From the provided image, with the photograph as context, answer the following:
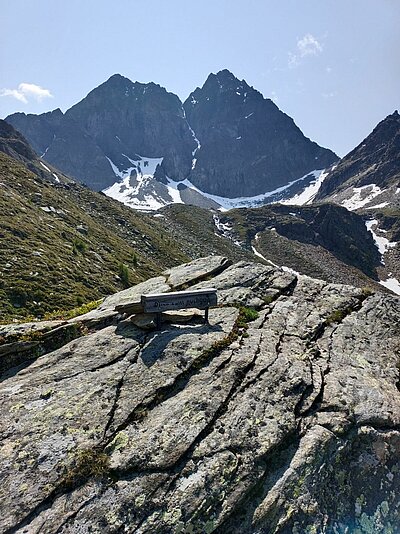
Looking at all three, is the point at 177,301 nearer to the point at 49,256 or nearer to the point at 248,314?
the point at 248,314

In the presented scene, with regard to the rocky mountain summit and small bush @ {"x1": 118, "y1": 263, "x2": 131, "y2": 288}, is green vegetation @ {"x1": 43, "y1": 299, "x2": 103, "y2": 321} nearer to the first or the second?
the rocky mountain summit

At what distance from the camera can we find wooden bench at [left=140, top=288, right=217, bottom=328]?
13.7 m

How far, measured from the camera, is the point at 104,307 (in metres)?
17.1

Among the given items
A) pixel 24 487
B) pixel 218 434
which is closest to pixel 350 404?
pixel 218 434

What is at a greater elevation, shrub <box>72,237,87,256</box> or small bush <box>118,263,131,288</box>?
shrub <box>72,237,87,256</box>

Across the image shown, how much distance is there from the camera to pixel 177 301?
14.2 metres

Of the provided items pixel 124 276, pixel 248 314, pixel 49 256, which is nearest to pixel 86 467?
pixel 248 314

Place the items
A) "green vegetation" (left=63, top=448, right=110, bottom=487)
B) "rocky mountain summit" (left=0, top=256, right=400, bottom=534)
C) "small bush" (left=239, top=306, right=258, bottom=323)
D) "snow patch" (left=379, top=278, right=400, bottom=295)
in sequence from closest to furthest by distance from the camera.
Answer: "rocky mountain summit" (left=0, top=256, right=400, bottom=534) → "green vegetation" (left=63, top=448, right=110, bottom=487) → "small bush" (left=239, top=306, right=258, bottom=323) → "snow patch" (left=379, top=278, right=400, bottom=295)

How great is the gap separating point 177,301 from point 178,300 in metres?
0.06

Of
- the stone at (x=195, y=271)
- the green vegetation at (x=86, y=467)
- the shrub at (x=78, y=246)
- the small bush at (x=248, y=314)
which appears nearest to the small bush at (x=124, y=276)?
the shrub at (x=78, y=246)

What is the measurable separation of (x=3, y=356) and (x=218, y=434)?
786cm

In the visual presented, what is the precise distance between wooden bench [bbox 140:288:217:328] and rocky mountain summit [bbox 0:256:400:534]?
0.72m

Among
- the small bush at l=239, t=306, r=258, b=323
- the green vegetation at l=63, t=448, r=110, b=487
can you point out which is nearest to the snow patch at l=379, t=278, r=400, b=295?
the small bush at l=239, t=306, r=258, b=323

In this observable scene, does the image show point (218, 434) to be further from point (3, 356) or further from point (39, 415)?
point (3, 356)
